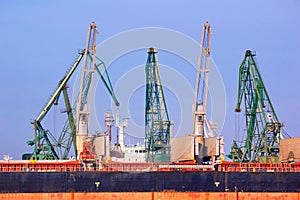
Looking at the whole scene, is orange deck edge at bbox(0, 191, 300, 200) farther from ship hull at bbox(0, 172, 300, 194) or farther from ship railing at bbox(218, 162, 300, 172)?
ship railing at bbox(218, 162, 300, 172)

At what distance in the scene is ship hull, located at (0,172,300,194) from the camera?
53.2m

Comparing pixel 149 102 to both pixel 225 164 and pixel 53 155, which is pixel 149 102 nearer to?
pixel 53 155

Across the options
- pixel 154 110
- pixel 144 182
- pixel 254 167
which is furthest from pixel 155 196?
pixel 154 110

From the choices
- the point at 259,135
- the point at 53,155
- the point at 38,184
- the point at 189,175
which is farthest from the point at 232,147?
the point at 38,184

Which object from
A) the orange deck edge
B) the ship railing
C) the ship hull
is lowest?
the orange deck edge

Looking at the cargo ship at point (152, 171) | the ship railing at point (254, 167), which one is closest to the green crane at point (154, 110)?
the cargo ship at point (152, 171)

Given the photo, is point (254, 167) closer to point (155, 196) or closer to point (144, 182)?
point (155, 196)

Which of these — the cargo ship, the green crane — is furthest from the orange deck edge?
the green crane

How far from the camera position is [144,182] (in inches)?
2128

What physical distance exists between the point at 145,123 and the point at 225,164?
1914cm

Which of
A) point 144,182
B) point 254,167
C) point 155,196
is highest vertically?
point 254,167

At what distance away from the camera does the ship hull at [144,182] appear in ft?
174

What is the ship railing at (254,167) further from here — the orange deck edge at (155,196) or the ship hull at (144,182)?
the orange deck edge at (155,196)

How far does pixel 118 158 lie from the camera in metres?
71.0
